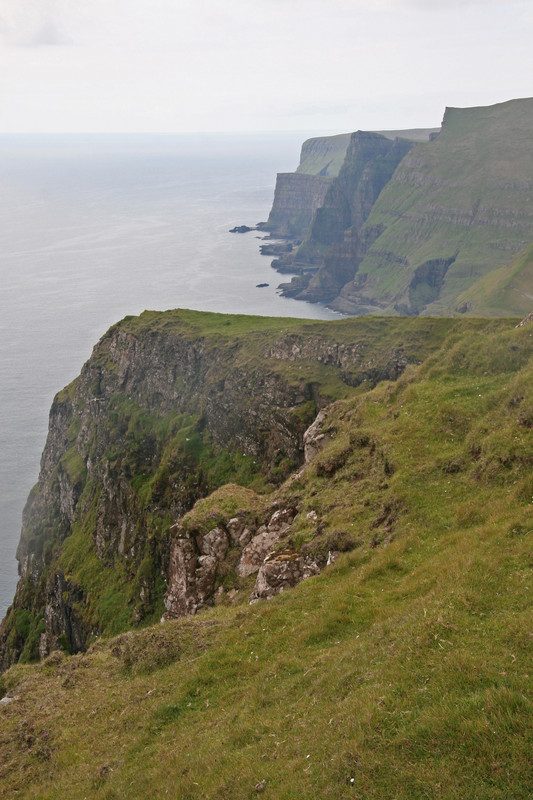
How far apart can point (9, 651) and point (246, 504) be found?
48.8 metres

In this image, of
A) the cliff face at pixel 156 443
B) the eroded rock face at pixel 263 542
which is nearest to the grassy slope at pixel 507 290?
the cliff face at pixel 156 443

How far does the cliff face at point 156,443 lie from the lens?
192ft

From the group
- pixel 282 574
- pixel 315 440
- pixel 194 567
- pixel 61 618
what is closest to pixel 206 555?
pixel 194 567

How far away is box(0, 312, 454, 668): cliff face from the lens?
58531 mm

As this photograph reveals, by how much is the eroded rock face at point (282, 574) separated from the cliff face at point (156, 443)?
2612 centimetres

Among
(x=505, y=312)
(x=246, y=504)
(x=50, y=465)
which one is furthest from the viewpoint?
(x=505, y=312)

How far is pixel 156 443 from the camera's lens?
7006cm

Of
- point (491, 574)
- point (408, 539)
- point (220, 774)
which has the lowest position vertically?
point (220, 774)

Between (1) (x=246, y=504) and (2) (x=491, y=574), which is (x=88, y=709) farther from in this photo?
(1) (x=246, y=504)

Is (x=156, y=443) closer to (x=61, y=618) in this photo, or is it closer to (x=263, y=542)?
(x=61, y=618)

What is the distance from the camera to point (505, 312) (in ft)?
513

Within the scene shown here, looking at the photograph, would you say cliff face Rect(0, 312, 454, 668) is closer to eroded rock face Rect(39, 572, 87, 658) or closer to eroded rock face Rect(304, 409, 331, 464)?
eroded rock face Rect(39, 572, 87, 658)

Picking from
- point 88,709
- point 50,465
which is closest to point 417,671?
point 88,709

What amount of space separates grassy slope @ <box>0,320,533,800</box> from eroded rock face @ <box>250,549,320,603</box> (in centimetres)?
177
